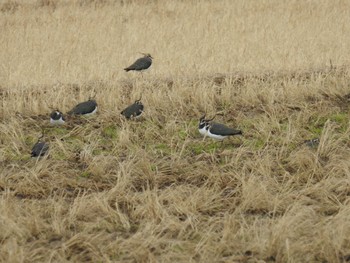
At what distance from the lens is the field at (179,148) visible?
20.1ft

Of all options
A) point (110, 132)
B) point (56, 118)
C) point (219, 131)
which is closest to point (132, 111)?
point (110, 132)

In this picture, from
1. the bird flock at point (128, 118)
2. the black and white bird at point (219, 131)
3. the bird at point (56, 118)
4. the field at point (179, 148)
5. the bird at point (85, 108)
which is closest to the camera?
the field at point (179, 148)

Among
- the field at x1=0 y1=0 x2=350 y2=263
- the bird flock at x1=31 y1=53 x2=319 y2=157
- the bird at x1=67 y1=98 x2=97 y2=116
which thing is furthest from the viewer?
the bird at x1=67 y1=98 x2=97 y2=116

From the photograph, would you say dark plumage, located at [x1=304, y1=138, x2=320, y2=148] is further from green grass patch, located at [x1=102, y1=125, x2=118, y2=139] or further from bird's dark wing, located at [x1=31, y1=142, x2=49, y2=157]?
bird's dark wing, located at [x1=31, y1=142, x2=49, y2=157]

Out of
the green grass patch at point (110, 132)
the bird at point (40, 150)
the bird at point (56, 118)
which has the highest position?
the bird at point (40, 150)

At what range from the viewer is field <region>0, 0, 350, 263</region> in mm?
6137

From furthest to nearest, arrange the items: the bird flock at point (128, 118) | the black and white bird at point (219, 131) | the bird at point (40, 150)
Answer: the black and white bird at point (219, 131) < the bird flock at point (128, 118) < the bird at point (40, 150)

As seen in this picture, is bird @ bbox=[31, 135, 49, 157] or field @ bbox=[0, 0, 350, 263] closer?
field @ bbox=[0, 0, 350, 263]

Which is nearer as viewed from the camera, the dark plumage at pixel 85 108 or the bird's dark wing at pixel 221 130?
the bird's dark wing at pixel 221 130

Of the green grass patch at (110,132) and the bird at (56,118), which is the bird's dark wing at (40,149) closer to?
the bird at (56,118)

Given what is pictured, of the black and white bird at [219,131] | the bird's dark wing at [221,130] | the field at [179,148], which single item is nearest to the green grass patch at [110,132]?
the field at [179,148]

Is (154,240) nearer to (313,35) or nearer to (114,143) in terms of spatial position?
(114,143)

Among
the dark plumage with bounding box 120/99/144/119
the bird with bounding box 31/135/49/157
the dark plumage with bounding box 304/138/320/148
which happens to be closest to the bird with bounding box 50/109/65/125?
the dark plumage with bounding box 120/99/144/119

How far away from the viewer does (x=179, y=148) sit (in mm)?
8906
